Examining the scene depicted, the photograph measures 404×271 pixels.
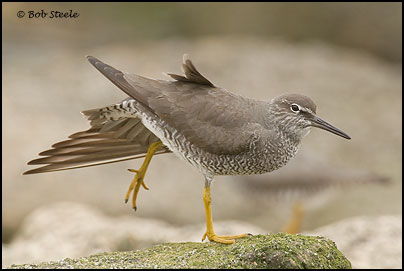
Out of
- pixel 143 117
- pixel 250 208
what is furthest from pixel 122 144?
pixel 250 208

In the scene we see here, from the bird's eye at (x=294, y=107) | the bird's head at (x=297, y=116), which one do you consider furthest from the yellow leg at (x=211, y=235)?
the bird's eye at (x=294, y=107)

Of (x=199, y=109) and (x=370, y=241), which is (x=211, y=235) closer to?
(x=199, y=109)

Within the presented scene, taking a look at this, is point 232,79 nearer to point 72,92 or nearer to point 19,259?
point 72,92

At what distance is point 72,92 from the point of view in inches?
616

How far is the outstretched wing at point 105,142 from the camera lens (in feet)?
22.4

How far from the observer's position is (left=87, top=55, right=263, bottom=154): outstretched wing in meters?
6.28

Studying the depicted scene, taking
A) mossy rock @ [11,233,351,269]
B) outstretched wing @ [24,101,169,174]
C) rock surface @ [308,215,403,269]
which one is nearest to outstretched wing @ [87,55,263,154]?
outstretched wing @ [24,101,169,174]

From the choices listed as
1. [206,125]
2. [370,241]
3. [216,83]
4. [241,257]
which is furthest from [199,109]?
[216,83]

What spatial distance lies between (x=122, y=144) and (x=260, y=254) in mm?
2320

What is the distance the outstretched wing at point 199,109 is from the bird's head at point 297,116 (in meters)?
0.22

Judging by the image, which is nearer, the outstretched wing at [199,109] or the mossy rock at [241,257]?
the mossy rock at [241,257]

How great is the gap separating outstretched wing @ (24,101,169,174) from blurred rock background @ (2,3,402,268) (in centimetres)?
217

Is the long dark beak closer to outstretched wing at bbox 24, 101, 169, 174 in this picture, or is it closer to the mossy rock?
the mossy rock

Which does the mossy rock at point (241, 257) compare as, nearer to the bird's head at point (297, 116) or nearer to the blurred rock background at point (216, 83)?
the bird's head at point (297, 116)
